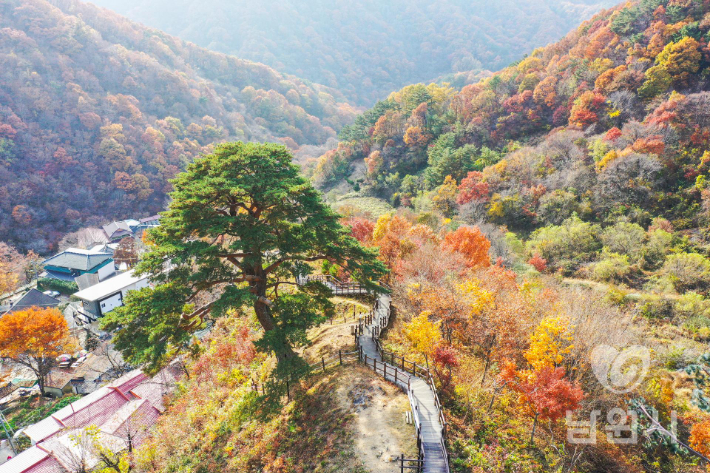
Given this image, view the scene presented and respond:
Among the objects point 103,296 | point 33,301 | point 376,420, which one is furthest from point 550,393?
point 33,301

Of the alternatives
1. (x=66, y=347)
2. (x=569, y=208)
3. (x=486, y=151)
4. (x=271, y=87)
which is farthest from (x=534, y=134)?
(x=271, y=87)

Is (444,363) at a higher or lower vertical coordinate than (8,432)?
higher

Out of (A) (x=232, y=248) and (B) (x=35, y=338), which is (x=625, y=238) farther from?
(B) (x=35, y=338)

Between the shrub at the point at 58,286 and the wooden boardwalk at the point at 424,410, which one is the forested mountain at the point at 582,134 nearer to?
the wooden boardwalk at the point at 424,410

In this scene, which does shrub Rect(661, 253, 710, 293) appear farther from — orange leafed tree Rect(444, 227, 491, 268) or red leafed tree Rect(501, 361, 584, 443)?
red leafed tree Rect(501, 361, 584, 443)

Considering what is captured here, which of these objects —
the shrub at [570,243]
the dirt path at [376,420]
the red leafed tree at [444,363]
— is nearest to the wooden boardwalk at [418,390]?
the dirt path at [376,420]

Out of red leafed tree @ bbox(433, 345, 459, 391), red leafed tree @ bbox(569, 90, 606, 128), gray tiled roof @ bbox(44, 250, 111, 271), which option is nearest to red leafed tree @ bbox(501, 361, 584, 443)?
red leafed tree @ bbox(433, 345, 459, 391)

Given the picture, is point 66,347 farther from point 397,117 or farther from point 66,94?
point 66,94
